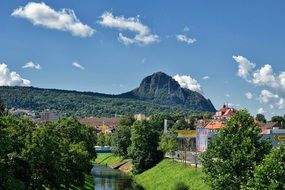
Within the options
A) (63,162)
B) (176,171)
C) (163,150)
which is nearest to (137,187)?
(176,171)

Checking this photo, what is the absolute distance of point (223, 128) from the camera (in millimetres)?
54375

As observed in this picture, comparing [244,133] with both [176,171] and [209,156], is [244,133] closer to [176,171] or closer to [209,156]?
[209,156]

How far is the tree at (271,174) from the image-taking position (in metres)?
42.8

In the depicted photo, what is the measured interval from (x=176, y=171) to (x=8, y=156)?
207ft

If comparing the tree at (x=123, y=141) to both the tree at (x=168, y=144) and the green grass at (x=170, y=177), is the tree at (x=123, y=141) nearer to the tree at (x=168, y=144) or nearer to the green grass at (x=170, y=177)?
the tree at (x=168, y=144)

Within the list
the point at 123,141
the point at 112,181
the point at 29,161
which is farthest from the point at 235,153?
the point at 123,141

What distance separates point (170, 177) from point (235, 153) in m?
54.1

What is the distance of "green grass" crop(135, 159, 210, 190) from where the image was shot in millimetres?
88500

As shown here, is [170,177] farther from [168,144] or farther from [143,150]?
[143,150]

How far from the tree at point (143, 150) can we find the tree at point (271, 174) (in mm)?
86080

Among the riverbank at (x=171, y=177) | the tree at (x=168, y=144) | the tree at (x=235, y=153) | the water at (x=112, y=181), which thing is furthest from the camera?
the tree at (x=168, y=144)

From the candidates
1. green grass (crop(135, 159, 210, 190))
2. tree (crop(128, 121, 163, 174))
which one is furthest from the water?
tree (crop(128, 121, 163, 174))

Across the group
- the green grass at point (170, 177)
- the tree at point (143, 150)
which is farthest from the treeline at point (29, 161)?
the tree at point (143, 150)

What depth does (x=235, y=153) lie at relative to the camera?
51500 millimetres
